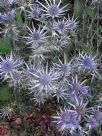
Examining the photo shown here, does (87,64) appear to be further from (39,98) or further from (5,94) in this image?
(5,94)

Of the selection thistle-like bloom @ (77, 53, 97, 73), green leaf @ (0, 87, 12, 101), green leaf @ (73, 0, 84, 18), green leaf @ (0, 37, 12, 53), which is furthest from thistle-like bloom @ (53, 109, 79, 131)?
green leaf @ (73, 0, 84, 18)

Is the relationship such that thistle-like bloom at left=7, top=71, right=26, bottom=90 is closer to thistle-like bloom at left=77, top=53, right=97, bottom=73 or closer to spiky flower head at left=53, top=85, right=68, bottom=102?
spiky flower head at left=53, top=85, right=68, bottom=102

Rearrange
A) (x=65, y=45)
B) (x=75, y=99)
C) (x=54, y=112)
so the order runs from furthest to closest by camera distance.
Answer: (x=65, y=45) → (x=54, y=112) → (x=75, y=99)

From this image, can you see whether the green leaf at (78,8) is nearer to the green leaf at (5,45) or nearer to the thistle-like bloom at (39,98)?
the green leaf at (5,45)

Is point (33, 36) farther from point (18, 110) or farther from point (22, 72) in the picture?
point (18, 110)

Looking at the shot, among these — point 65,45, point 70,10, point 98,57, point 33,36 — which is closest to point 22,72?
point 33,36

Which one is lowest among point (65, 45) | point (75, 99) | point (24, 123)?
point (24, 123)

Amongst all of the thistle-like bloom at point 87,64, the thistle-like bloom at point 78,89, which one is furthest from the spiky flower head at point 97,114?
the thistle-like bloom at point 87,64

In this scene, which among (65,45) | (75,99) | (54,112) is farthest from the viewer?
(65,45)
